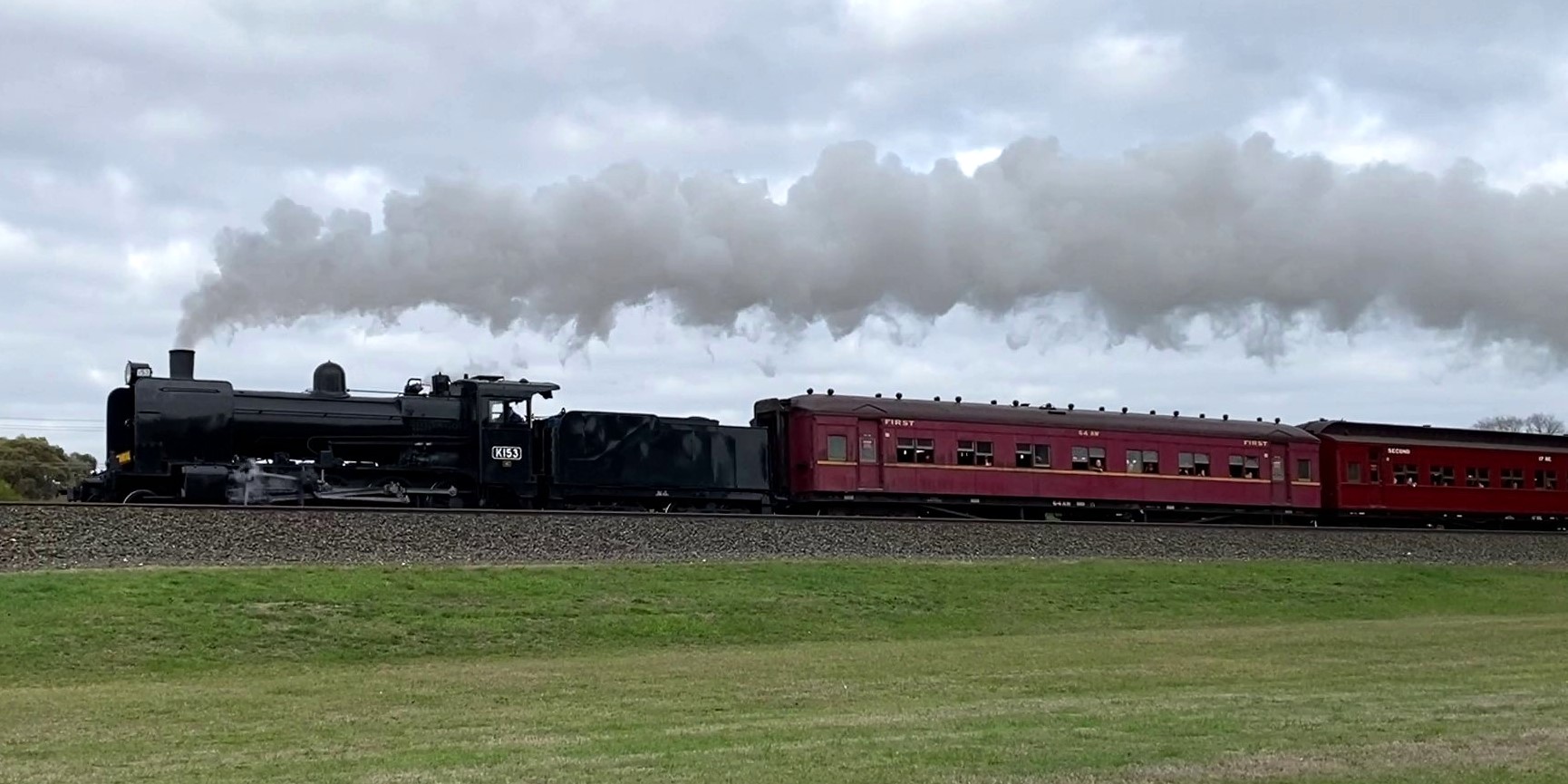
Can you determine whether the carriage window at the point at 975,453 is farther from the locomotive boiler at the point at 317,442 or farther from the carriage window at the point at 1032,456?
the locomotive boiler at the point at 317,442

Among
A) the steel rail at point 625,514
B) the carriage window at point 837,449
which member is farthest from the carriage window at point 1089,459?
the carriage window at point 837,449

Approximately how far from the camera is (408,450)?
90.9 feet

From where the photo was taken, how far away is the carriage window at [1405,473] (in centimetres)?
4112

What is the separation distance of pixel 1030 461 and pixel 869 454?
4357mm

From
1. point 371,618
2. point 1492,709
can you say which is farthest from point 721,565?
point 1492,709

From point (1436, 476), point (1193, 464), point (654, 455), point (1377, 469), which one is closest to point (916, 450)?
point (654, 455)

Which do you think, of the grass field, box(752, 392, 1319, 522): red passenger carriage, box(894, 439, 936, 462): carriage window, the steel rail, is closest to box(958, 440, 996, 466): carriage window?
box(752, 392, 1319, 522): red passenger carriage

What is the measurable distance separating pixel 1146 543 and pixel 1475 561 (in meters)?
9.13

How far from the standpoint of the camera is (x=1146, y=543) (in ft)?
101

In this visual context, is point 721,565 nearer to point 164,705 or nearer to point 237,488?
point 237,488

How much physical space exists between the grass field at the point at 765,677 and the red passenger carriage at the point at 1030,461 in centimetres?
679

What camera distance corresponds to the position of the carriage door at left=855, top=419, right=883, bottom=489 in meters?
33.0

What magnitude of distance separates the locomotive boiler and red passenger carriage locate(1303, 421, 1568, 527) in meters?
22.7

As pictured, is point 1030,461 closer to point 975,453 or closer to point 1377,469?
point 975,453
